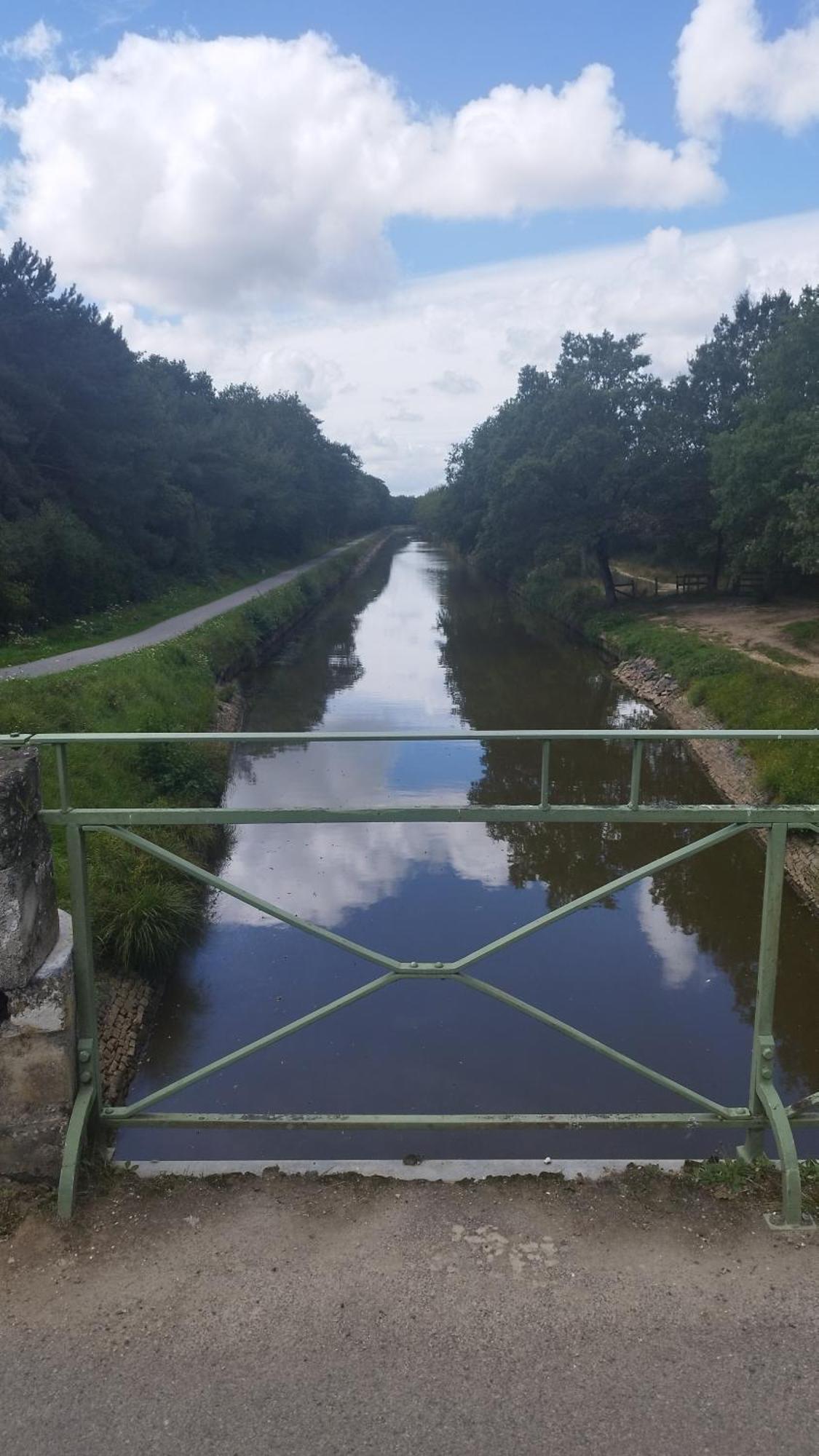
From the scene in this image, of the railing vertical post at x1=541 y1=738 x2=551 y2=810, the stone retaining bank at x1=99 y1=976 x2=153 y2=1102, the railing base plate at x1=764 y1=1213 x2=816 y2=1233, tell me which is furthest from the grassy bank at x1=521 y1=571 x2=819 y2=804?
the railing vertical post at x1=541 y1=738 x2=551 y2=810

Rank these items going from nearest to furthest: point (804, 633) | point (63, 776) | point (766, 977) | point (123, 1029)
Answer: point (63, 776), point (766, 977), point (123, 1029), point (804, 633)

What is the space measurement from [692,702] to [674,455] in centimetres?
1402

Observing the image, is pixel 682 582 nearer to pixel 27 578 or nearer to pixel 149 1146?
pixel 27 578

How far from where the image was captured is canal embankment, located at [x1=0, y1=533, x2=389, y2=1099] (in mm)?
8703

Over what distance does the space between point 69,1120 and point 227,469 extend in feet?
139

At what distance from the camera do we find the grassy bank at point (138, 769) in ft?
30.0

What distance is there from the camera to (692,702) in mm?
21625

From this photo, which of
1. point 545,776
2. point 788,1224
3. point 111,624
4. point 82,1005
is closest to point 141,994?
point 82,1005

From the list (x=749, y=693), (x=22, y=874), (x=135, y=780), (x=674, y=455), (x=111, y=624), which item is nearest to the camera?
(x=22, y=874)

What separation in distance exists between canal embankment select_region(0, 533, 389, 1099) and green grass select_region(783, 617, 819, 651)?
13730 mm

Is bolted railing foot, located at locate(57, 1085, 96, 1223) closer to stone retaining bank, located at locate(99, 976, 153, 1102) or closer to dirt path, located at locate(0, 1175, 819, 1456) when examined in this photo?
dirt path, located at locate(0, 1175, 819, 1456)

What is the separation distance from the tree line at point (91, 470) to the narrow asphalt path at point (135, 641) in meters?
1.83

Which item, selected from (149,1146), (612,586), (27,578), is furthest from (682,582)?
(149,1146)

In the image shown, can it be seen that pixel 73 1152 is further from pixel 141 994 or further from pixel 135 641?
pixel 135 641
